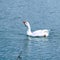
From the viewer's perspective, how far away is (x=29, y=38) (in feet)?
91.6

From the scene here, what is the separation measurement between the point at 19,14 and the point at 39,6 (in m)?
2.85

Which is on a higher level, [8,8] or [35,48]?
[8,8]

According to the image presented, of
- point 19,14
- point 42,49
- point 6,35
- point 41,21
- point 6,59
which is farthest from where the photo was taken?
point 19,14

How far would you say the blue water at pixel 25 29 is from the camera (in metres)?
24.9

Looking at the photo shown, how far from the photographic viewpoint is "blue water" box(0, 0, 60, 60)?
24.9 metres

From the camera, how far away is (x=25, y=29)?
29469 mm

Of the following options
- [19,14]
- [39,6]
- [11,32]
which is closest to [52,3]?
[39,6]

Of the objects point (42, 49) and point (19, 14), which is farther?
point (19, 14)

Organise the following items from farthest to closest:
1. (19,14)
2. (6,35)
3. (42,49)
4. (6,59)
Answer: (19,14)
(6,35)
(42,49)
(6,59)

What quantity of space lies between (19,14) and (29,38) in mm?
5544

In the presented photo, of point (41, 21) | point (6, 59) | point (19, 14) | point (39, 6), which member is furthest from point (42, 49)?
point (39, 6)

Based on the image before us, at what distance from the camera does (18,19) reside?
3172 centimetres

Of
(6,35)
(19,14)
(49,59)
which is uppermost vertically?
(19,14)

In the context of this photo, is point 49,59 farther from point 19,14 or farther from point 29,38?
point 19,14
